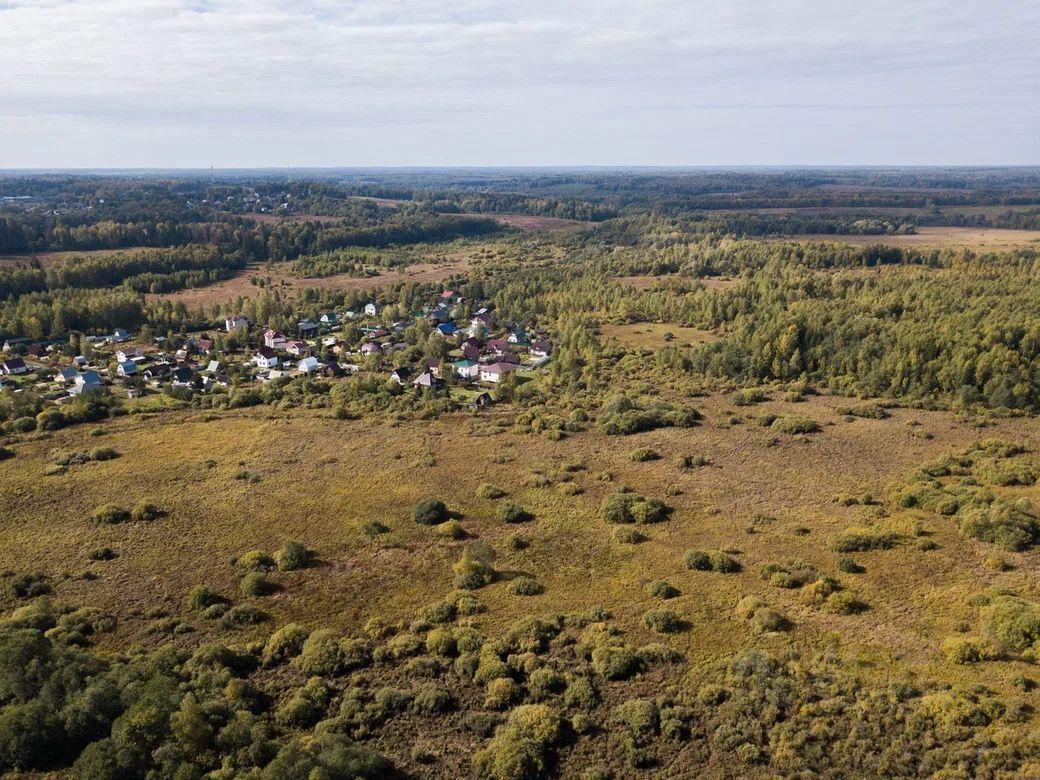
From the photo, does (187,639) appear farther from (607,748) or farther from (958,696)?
(958,696)

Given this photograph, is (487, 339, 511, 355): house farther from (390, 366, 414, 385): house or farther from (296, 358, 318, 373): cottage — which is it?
(296, 358, 318, 373): cottage

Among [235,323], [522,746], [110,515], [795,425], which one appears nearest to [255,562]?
[110,515]

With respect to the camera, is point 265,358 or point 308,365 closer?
point 308,365

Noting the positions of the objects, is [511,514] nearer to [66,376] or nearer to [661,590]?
[661,590]

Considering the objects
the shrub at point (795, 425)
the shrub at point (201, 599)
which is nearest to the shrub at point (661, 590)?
the shrub at point (201, 599)

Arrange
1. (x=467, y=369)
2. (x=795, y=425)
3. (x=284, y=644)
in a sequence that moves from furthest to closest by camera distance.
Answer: (x=467, y=369) < (x=795, y=425) < (x=284, y=644)

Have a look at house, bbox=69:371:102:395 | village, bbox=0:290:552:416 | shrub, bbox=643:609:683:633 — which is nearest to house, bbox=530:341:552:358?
village, bbox=0:290:552:416
